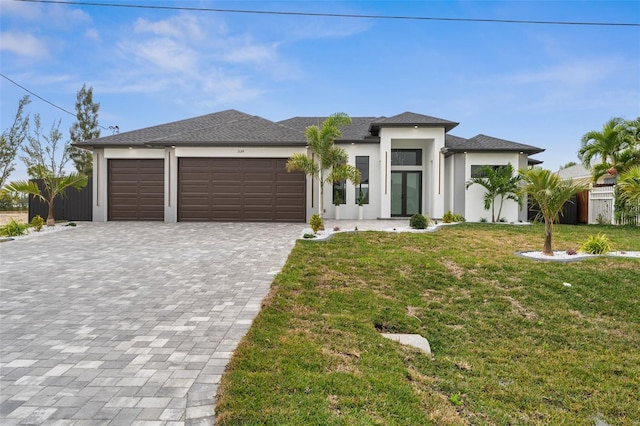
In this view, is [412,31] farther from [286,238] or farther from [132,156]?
[132,156]

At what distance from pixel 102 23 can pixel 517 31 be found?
16553 millimetres

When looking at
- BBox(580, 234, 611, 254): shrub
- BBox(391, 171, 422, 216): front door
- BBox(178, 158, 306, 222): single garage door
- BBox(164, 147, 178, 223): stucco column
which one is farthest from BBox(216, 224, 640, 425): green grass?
BBox(391, 171, 422, 216): front door

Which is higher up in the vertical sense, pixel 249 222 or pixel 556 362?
pixel 249 222

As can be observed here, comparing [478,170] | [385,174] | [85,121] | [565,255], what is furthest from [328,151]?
[85,121]

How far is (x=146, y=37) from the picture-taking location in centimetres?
1559

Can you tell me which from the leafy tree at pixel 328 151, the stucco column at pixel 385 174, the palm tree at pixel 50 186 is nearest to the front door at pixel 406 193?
the stucco column at pixel 385 174

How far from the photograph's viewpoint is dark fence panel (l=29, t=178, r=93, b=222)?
16.1 m

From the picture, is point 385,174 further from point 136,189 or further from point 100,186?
point 100,186

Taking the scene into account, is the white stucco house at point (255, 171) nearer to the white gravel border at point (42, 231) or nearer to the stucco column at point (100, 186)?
the stucco column at point (100, 186)

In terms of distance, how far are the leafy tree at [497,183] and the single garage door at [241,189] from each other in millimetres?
8479

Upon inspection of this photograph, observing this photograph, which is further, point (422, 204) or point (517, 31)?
point (422, 204)

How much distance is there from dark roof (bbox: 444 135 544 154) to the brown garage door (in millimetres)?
13329

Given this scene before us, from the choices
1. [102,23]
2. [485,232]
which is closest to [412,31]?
[485,232]

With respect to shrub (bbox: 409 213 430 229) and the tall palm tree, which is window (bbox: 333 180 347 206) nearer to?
shrub (bbox: 409 213 430 229)
